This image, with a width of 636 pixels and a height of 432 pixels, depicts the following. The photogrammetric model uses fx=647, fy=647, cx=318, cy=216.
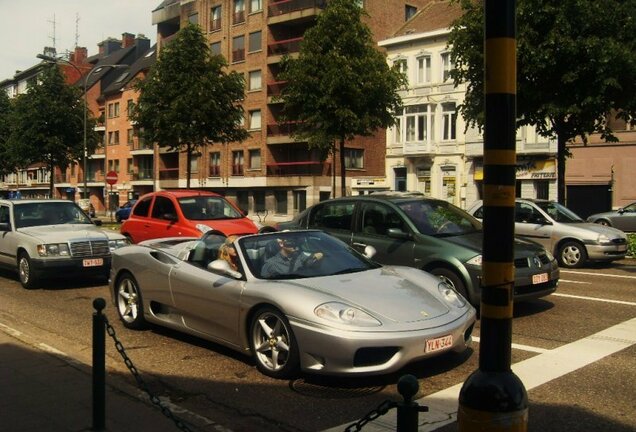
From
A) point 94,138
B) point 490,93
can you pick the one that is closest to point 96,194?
point 94,138

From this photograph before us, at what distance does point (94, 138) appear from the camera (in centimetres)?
3788

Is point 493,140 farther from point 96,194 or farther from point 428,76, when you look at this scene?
point 96,194

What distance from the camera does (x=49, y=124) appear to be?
116 ft

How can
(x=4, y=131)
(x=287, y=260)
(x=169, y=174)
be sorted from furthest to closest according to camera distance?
(x=169, y=174), (x=4, y=131), (x=287, y=260)

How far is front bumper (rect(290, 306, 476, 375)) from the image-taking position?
203 inches

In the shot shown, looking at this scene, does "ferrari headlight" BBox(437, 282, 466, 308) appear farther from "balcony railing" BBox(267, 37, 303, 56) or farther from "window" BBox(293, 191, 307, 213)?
"balcony railing" BBox(267, 37, 303, 56)

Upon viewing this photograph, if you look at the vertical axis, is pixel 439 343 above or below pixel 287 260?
below

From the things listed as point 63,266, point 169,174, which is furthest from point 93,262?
point 169,174

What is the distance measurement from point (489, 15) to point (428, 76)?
3926 cm

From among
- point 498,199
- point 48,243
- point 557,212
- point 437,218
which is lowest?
point 48,243

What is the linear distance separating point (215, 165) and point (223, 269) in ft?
161

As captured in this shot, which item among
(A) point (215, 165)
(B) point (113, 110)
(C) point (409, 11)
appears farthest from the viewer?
(B) point (113, 110)

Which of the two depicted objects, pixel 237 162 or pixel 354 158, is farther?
pixel 237 162

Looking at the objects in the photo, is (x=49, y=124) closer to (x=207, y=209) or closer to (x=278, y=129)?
→ (x=278, y=129)
